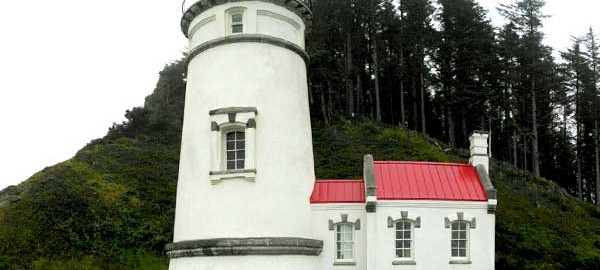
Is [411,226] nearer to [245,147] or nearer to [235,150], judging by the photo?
[245,147]

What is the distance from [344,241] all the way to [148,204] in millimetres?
16557

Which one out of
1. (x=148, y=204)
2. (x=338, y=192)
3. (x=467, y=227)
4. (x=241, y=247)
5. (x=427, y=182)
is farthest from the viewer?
(x=148, y=204)

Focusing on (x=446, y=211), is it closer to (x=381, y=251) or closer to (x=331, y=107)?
(x=381, y=251)

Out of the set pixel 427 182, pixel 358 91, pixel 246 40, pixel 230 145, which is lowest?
pixel 427 182

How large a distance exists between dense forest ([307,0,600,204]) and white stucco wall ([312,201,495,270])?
24.9 m

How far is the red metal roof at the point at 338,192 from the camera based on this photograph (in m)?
15.7

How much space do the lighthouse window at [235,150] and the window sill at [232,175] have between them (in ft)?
1.34

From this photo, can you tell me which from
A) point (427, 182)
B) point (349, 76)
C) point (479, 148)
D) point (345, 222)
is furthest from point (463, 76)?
point (345, 222)

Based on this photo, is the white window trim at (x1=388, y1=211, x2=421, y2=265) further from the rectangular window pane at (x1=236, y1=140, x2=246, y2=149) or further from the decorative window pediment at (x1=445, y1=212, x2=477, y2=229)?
the rectangular window pane at (x1=236, y1=140, x2=246, y2=149)

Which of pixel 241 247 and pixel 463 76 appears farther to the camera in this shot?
pixel 463 76

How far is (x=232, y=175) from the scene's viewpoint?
1391 centimetres

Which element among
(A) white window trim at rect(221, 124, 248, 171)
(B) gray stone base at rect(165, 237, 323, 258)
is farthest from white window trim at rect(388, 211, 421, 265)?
(A) white window trim at rect(221, 124, 248, 171)

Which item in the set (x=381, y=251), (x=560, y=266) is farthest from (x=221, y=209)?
(x=560, y=266)

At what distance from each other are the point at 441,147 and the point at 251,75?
27685mm
